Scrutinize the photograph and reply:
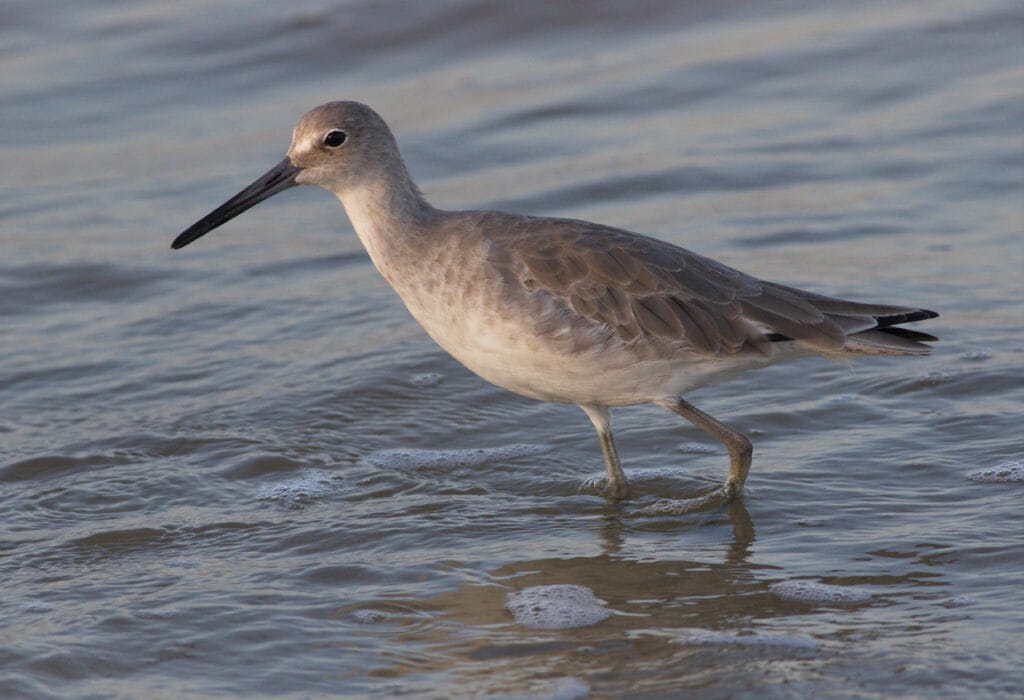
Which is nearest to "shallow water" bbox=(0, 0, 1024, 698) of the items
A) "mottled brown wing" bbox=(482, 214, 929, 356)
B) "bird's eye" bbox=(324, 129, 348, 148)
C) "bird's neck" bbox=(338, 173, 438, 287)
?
"mottled brown wing" bbox=(482, 214, 929, 356)

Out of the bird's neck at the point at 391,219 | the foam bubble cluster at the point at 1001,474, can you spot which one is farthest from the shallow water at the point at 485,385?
the bird's neck at the point at 391,219

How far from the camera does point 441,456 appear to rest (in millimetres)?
7348

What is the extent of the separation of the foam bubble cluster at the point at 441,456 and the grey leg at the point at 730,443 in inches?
35.7

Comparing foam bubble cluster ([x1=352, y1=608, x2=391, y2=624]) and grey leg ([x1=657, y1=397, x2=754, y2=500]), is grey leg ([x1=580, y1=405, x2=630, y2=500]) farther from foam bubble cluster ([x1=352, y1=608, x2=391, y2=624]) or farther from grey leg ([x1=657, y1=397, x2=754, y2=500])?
foam bubble cluster ([x1=352, y1=608, x2=391, y2=624])

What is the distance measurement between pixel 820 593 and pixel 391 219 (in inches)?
97.5

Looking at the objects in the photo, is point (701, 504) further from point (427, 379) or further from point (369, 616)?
point (427, 379)

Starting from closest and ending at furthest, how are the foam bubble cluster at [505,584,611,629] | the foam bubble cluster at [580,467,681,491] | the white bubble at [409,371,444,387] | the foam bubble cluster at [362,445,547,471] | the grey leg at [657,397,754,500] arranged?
the foam bubble cluster at [505,584,611,629], the grey leg at [657,397,754,500], the foam bubble cluster at [580,467,681,491], the foam bubble cluster at [362,445,547,471], the white bubble at [409,371,444,387]

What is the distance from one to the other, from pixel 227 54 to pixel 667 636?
33.3 ft

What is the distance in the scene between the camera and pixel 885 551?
5.97 metres

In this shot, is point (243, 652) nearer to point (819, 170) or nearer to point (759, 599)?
point (759, 599)

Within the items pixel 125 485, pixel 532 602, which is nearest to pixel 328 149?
pixel 125 485

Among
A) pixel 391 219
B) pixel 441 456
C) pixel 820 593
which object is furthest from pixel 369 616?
pixel 391 219

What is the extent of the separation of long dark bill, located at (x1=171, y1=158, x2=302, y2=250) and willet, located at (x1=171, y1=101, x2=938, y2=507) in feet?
0.04

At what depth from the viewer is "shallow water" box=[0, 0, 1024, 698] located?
5.39 metres
